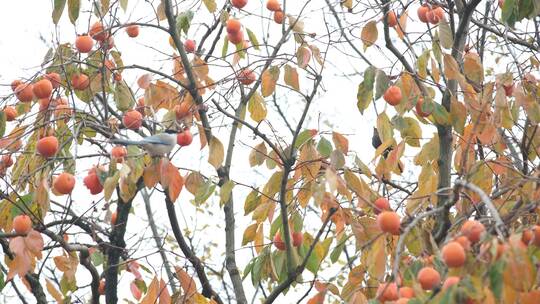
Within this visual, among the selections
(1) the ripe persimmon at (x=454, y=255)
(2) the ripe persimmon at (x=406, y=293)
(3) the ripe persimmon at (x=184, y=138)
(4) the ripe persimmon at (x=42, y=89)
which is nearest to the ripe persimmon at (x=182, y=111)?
(3) the ripe persimmon at (x=184, y=138)

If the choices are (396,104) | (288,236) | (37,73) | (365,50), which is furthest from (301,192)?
(37,73)

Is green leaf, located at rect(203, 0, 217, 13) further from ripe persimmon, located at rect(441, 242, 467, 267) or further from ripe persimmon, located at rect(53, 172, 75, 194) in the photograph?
ripe persimmon, located at rect(441, 242, 467, 267)

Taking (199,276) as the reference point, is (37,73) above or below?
above

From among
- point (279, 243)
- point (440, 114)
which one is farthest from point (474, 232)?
point (279, 243)

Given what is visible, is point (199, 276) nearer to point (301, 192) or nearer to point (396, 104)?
point (301, 192)

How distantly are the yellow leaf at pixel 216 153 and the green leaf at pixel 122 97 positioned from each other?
37cm

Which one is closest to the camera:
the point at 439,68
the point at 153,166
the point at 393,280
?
the point at 393,280

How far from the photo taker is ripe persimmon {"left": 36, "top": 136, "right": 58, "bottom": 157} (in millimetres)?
2812

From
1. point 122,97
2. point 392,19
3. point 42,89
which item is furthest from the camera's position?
point 392,19

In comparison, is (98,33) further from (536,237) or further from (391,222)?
(536,237)

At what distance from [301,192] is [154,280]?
0.55 m

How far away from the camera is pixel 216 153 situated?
10.4 ft

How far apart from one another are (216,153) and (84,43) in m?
0.57

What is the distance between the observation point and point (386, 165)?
10.4ft
